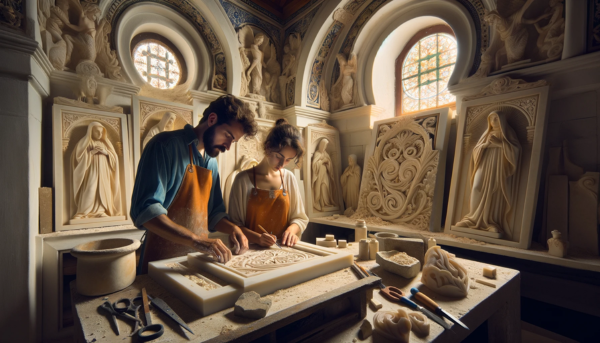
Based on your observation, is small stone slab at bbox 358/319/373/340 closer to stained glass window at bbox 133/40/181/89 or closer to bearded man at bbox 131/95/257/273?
bearded man at bbox 131/95/257/273

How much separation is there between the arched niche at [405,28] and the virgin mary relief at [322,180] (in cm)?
130

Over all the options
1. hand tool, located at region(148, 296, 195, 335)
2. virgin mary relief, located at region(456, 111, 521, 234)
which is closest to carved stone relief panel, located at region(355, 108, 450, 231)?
virgin mary relief, located at region(456, 111, 521, 234)

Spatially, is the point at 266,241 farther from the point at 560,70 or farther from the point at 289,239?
the point at 560,70

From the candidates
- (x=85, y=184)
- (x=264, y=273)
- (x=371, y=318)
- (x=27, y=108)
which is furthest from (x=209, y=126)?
(x=85, y=184)

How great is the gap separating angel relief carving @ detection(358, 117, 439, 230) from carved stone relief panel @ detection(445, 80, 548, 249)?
446 mm

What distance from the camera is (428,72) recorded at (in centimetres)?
495

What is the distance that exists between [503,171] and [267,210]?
2.91m

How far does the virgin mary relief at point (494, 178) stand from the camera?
128 inches

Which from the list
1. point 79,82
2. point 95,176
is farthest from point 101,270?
point 79,82

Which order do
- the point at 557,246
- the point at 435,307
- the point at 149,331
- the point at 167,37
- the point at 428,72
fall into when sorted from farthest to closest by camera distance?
the point at 428,72, the point at 167,37, the point at 557,246, the point at 435,307, the point at 149,331

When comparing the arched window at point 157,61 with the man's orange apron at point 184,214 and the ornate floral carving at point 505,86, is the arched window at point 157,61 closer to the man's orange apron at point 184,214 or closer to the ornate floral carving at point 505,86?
the man's orange apron at point 184,214

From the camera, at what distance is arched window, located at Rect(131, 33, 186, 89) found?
4.53m

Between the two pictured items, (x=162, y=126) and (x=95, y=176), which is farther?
(x=162, y=126)

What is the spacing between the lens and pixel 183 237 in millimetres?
1667
